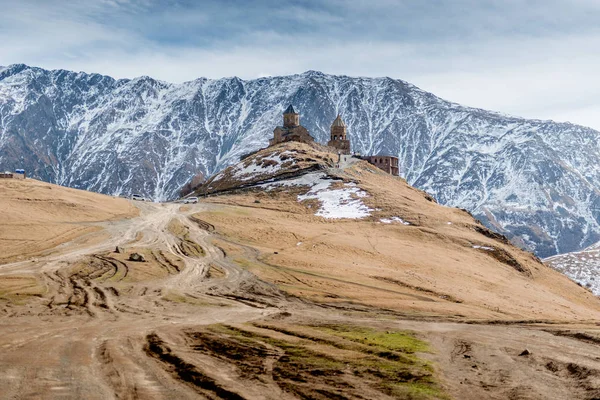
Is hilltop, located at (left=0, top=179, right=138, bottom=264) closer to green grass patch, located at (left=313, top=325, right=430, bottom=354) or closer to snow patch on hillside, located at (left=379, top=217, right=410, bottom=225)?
green grass patch, located at (left=313, top=325, right=430, bottom=354)

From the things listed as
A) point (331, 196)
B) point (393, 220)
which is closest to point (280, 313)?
point (393, 220)

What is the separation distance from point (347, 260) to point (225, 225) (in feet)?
62.1

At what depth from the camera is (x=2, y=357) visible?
21828 millimetres

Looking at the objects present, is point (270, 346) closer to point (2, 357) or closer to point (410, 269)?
point (2, 357)

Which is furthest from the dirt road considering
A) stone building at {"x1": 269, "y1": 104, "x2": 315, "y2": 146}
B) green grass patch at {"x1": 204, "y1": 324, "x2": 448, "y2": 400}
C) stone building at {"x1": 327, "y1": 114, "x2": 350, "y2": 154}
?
stone building at {"x1": 327, "y1": 114, "x2": 350, "y2": 154}

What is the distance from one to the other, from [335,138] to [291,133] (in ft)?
38.3

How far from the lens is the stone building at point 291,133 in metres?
145

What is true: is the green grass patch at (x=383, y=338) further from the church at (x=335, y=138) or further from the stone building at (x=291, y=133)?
the stone building at (x=291, y=133)

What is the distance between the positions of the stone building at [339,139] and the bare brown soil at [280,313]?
70.6 meters

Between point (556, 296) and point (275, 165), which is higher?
point (275, 165)

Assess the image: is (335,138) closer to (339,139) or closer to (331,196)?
(339,139)

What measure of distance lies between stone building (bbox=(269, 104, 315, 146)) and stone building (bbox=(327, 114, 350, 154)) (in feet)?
18.7

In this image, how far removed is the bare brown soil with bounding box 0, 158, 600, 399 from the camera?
1889 cm

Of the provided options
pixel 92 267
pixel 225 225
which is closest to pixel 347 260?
pixel 225 225
